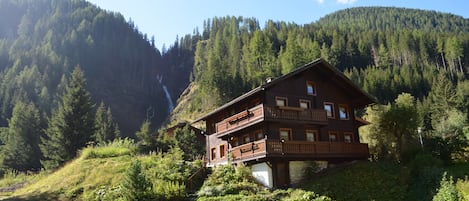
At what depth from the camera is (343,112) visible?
31.8 m

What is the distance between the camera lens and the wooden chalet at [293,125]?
25.4m

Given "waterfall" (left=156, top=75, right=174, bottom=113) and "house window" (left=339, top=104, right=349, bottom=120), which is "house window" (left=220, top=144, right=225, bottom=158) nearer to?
→ "house window" (left=339, top=104, right=349, bottom=120)

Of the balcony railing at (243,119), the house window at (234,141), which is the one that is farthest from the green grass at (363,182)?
the house window at (234,141)

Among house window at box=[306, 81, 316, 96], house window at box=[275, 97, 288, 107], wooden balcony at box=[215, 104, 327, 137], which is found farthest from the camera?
house window at box=[306, 81, 316, 96]

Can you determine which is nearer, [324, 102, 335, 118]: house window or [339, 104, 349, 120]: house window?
[324, 102, 335, 118]: house window

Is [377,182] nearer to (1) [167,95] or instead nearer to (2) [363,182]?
(2) [363,182]

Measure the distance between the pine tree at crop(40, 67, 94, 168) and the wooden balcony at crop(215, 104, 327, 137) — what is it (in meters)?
21.8

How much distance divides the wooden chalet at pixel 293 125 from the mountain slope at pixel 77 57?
71998mm

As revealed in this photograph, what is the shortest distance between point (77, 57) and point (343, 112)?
11038 cm

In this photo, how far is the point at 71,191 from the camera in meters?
25.1

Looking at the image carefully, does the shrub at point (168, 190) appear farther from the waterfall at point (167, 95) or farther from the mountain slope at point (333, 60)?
the waterfall at point (167, 95)

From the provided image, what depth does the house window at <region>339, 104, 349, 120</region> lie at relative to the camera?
103 ft

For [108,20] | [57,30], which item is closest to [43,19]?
[57,30]

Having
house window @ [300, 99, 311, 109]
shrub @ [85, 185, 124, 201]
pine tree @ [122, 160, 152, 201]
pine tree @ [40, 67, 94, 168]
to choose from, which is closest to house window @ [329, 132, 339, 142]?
house window @ [300, 99, 311, 109]
